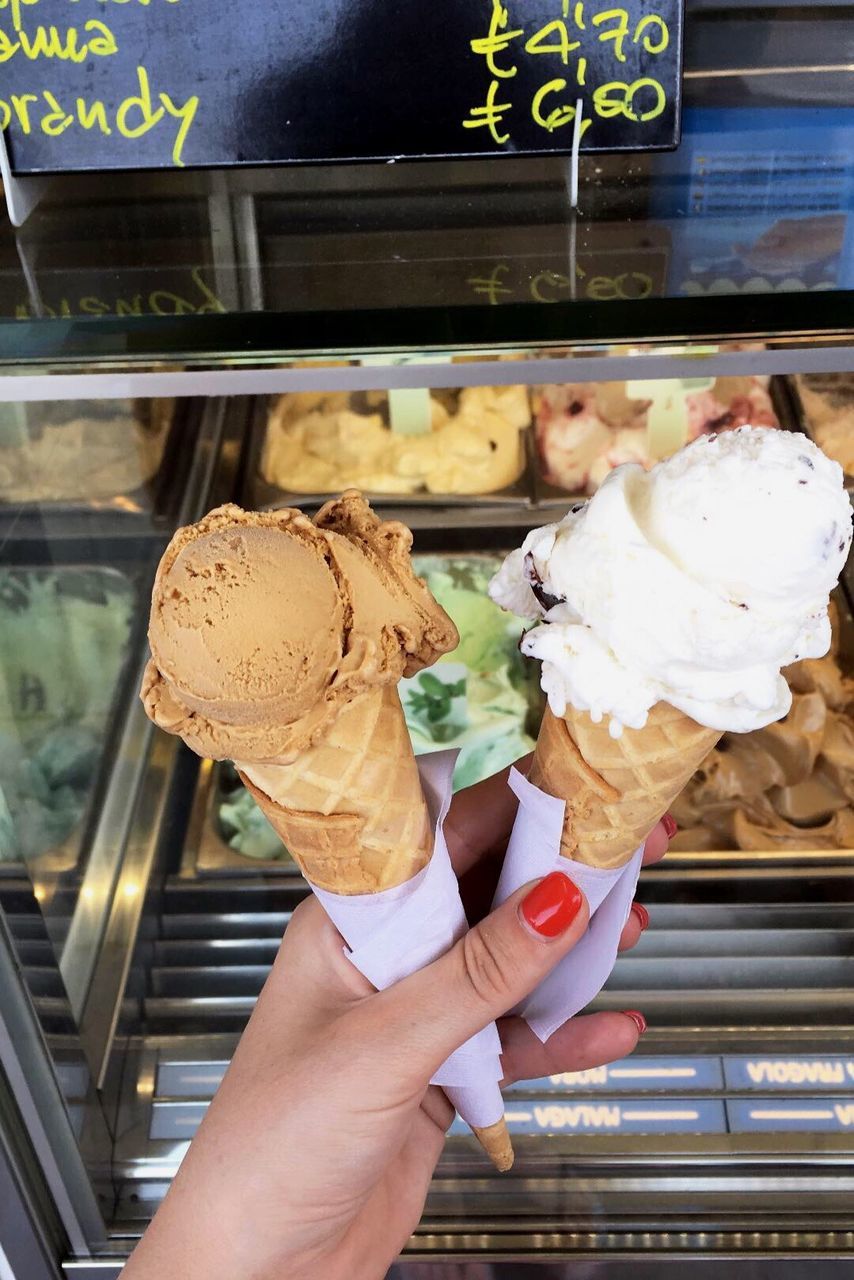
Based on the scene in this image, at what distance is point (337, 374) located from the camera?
3.04 feet

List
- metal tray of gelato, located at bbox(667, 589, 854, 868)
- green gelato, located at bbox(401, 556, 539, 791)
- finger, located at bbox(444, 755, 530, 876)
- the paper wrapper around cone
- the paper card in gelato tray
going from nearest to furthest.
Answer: the paper wrapper around cone → finger, located at bbox(444, 755, 530, 876) → metal tray of gelato, located at bbox(667, 589, 854, 868) → green gelato, located at bbox(401, 556, 539, 791) → the paper card in gelato tray

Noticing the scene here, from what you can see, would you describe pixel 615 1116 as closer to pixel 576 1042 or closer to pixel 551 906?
pixel 576 1042

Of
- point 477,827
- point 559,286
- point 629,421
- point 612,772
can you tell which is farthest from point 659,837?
point 629,421

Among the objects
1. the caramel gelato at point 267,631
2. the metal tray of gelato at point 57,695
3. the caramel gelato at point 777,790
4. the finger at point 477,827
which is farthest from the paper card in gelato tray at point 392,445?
the caramel gelato at point 267,631

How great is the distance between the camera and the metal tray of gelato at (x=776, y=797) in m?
1.67

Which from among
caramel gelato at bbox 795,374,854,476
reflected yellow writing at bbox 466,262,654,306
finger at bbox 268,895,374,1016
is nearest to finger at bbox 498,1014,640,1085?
finger at bbox 268,895,374,1016

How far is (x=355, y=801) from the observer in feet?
2.95

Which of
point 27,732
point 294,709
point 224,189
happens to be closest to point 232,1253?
point 294,709

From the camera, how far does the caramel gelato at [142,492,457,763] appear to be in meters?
0.74

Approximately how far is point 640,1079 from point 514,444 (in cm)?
118

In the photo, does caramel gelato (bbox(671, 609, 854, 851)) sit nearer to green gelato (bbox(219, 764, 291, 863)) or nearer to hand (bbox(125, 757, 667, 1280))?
green gelato (bbox(219, 764, 291, 863))

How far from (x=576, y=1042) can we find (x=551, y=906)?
488 mm

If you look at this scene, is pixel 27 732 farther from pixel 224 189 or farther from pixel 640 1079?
pixel 640 1079

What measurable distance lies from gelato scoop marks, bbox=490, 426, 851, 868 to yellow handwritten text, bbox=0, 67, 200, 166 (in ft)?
1.79
